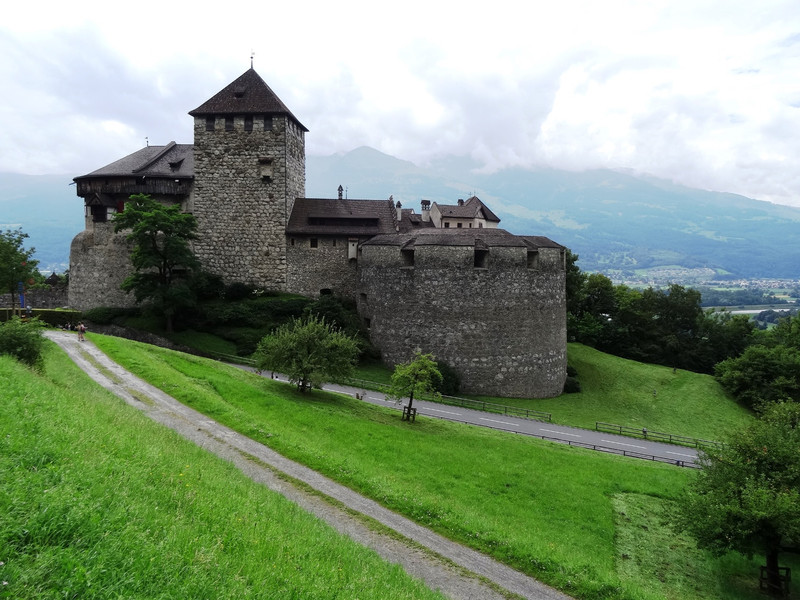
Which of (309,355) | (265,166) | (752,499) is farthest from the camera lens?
(265,166)

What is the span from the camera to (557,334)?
37.7 metres

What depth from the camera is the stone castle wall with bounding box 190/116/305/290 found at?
38.9 metres

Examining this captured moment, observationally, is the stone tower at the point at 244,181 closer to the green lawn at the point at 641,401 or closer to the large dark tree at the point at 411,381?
the green lawn at the point at 641,401

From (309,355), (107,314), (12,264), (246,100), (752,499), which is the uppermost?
(246,100)

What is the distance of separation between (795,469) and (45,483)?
59.8 ft

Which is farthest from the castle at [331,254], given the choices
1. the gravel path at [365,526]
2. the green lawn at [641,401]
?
the gravel path at [365,526]

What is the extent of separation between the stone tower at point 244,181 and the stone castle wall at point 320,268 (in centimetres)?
79

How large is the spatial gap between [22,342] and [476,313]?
83.7 feet

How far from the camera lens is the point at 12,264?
33469 millimetres

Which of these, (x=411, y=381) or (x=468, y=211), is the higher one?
(x=468, y=211)

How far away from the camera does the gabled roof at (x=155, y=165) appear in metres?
40.3

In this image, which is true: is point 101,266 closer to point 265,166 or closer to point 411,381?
point 265,166

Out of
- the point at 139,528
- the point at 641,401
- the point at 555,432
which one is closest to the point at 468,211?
the point at 641,401

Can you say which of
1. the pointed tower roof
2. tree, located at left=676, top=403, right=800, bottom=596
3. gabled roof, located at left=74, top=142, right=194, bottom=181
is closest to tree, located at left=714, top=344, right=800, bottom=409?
tree, located at left=676, top=403, right=800, bottom=596
